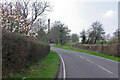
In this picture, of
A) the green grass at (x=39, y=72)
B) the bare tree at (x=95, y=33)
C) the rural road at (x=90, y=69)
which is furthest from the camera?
the bare tree at (x=95, y=33)

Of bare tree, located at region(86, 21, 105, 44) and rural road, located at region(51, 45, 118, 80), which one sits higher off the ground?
bare tree, located at region(86, 21, 105, 44)

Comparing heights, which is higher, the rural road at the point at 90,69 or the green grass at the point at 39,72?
the green grass at the point at 39,72

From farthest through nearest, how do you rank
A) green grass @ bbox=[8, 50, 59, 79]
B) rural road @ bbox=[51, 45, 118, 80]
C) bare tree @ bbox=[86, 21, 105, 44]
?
1. bare tree @ bbox=[86, 21, 105, 44]
2. rural road @ bbox=[51, 45, 118, 80]
3. green grass @ bbox=[8, 50, 59, 79]

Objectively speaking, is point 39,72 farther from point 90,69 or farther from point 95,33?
point 95,33

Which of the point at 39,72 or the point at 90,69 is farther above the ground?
the point at 39,72

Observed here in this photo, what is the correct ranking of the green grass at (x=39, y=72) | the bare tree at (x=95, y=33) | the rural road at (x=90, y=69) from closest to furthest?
the green grass at (x=39, y=72) < the rural road at (x=90, y=69) < the bare tree at (x=95, y=33)

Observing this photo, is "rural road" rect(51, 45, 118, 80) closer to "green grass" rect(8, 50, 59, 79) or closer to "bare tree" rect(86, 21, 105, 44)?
"green grass" rect(8, 50, 59, 79)

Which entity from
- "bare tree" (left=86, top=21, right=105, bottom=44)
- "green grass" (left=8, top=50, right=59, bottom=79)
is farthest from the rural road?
"bare tree" (left=86, top=21, right=105, bottom=44)

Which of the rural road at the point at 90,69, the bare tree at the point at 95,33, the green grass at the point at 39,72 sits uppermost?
the bare tree at the point at 95,33

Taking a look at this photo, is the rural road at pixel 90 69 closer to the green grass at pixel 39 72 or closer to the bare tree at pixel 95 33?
the green grass at pixel 39 72

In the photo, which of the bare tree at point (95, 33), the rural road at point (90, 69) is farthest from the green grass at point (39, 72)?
the bare tree at point (95, 33)

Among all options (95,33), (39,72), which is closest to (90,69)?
(39,72)

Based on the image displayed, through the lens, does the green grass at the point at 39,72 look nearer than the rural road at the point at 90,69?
Yes

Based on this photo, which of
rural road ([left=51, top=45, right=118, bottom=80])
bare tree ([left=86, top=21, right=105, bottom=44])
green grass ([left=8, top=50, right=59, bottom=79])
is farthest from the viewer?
bare tree ([left=86, top=21, right=105, bottom=44])
